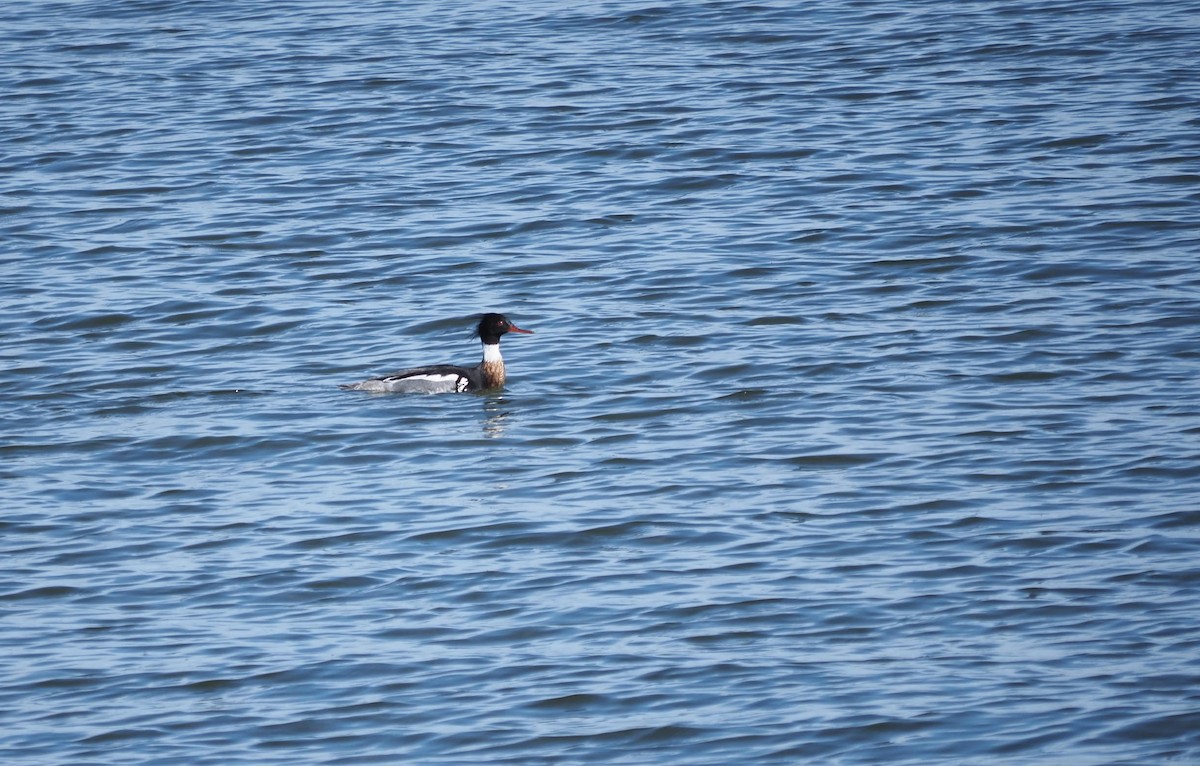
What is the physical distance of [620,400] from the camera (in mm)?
14695

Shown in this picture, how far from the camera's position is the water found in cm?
934

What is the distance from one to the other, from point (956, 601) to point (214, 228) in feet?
40.1

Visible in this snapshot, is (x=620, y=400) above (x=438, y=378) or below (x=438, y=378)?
below

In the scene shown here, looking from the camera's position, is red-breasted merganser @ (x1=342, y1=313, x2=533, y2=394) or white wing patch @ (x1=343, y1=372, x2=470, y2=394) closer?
white wing patch @ (x1=343, y1=372, x2=470, y2=394)

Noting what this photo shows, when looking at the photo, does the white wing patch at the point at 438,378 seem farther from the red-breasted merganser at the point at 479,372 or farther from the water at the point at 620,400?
the water at the point at 620,400

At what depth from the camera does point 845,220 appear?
19.5m

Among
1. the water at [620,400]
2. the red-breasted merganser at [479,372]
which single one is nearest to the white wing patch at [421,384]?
the red-breasted merganser at [479,372]

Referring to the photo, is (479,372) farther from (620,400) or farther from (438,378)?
(620,400)

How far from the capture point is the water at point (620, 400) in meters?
9.34

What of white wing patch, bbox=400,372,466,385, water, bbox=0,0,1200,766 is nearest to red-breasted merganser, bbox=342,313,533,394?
white wing patch, bbox=400,372,466,385

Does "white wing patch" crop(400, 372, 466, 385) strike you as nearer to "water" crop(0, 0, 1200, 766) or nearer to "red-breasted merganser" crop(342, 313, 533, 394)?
"red-breasted merganser" crop(342, 313, 533, 394)

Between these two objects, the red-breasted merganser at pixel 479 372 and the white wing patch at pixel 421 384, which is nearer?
the white wing patch at pixel 421 384

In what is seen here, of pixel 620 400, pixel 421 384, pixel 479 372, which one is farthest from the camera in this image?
pixel 479 372

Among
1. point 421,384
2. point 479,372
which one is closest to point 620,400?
point 479,372
